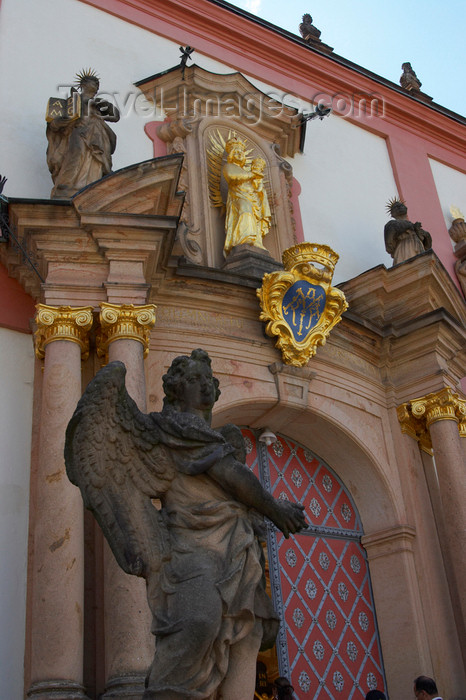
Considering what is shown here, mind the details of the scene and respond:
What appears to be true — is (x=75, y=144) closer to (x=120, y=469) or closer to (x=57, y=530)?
(x=57, y=530)

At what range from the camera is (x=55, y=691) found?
5.20 meters

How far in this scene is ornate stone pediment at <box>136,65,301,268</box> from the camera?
8836 millimetres

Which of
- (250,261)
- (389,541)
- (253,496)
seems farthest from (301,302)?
(253,496)

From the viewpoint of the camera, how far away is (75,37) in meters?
9.22

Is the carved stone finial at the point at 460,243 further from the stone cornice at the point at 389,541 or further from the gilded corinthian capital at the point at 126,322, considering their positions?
the gilded corinthian capital at the point at 126,322

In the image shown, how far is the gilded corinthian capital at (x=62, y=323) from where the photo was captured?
6.47 metres

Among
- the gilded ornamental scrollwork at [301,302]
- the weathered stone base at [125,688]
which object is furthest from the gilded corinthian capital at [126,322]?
the weathered stone base at [125,688]

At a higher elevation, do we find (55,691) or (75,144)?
(75,144)

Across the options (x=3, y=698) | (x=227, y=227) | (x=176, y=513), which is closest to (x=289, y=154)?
(x=227, y=227)

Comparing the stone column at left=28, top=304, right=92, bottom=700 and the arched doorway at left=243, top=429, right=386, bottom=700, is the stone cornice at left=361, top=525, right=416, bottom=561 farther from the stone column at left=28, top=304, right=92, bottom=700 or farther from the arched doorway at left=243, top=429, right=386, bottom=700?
the stone column at left=28, top=304, right=92, bottom=700

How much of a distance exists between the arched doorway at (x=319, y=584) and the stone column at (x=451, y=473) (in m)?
0.76

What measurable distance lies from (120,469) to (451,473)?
5.17 metres

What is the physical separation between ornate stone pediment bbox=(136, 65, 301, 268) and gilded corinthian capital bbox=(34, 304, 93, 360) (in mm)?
2152

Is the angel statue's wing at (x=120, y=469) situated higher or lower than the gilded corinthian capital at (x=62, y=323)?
lower
